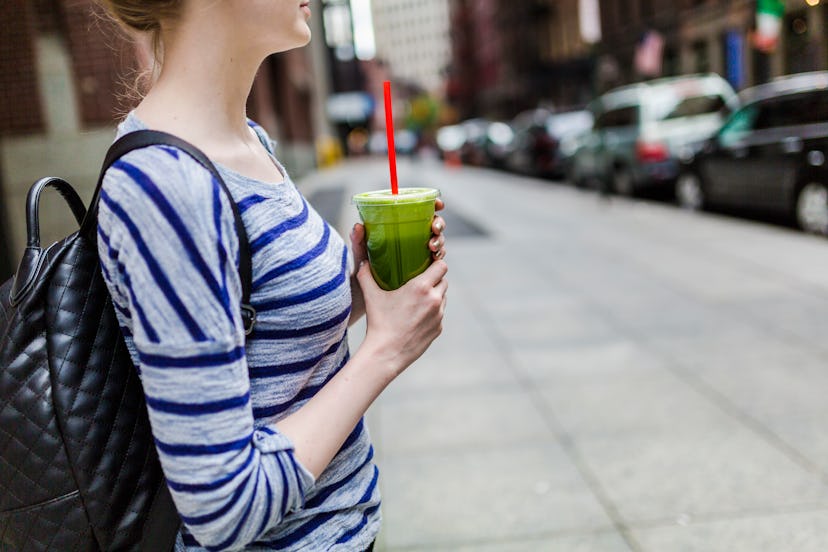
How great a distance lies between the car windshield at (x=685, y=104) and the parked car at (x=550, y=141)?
6.10 meters

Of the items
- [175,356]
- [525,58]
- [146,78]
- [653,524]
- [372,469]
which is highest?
[525,58]

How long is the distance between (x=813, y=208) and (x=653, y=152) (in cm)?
523

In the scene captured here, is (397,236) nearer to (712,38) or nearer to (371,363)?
(371,363)

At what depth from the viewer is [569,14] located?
4241cm

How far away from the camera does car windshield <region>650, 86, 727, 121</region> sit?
1433 centimetres

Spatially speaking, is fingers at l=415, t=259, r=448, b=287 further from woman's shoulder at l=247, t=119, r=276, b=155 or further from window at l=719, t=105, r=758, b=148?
window at l=719, t=105, r=758, b=148

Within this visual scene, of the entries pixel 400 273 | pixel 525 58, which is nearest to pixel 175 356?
pixel 400 273

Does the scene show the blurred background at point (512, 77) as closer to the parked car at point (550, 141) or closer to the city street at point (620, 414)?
the parked car at point (550, 141)

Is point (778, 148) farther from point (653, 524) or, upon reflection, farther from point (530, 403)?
point (653, 524)

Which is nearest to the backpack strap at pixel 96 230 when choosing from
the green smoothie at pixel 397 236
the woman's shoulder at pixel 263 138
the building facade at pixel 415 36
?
the green smoothie at pixel 397 236

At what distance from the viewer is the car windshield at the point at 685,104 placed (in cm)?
1433

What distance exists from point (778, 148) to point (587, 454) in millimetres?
7383

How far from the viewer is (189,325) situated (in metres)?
0.92

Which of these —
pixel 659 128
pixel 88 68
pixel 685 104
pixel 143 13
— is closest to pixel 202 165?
pixel 143 13
